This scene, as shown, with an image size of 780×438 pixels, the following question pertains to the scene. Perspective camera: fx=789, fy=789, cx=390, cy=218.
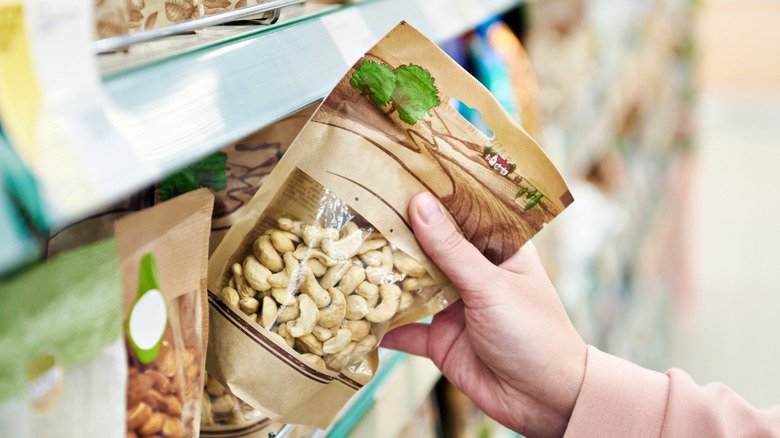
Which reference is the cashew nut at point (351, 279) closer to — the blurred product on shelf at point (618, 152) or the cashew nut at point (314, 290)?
the cashew nut at point (314, 290)

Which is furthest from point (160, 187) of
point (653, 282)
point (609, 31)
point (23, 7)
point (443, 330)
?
point (653, 282)

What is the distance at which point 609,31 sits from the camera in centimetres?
225

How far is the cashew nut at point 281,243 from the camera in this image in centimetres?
67

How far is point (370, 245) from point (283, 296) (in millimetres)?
87

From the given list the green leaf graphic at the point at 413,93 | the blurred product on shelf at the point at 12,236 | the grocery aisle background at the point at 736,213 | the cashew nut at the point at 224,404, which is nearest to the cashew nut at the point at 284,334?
the cashew nut at the point at 224,404

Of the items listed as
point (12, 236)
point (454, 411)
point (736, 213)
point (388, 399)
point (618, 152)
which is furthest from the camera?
point (736, 213)

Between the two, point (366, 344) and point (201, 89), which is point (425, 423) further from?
point (201, 89)

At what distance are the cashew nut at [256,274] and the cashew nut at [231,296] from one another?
0.02 meters

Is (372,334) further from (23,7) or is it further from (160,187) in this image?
(23,7)

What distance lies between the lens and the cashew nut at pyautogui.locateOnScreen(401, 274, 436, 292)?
719 millimetres

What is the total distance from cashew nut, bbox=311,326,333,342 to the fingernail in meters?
0.13

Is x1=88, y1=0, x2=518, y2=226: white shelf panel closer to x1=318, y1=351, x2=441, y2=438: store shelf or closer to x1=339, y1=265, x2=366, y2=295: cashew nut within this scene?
x1=339, y1=265, x2=366, y2=295: cashew nut

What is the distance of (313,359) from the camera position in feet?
2.24

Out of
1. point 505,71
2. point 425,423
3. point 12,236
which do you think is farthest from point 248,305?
point 505,71
